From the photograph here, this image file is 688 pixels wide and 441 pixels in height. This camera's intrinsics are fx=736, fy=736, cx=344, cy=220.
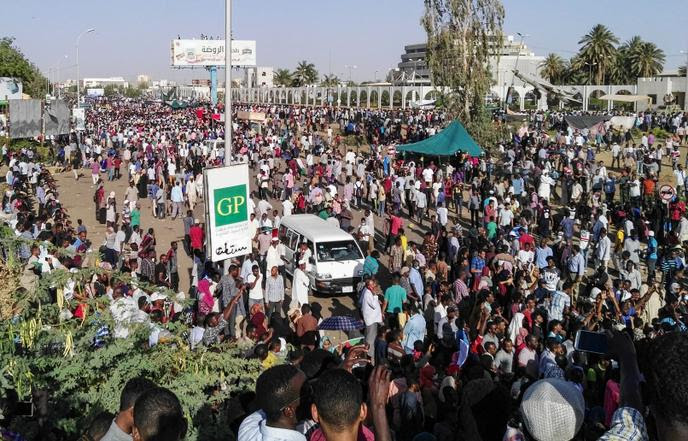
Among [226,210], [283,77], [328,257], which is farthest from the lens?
[283,77]

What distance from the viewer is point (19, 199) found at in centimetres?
2023

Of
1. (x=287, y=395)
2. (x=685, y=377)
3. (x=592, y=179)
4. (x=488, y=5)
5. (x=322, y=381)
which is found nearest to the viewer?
(x=685, y=377)

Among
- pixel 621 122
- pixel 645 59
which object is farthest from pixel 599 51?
pixel 621 122

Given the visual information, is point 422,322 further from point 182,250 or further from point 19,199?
point 19,199

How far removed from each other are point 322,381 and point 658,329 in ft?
23.0

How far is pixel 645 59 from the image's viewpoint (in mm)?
73188

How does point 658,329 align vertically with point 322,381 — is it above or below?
below

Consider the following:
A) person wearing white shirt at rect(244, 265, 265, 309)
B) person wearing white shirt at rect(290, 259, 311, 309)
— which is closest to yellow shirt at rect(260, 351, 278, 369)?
person wearing white shirt at rect(290, 259, 311, 309)

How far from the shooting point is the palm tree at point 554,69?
7875cm

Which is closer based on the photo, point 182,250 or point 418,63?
point 182,250

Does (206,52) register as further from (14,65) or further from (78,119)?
(78,119)

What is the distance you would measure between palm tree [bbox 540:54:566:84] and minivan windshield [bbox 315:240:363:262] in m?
68.9

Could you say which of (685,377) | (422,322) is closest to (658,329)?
(422,322)

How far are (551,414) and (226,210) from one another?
7.31 meters
